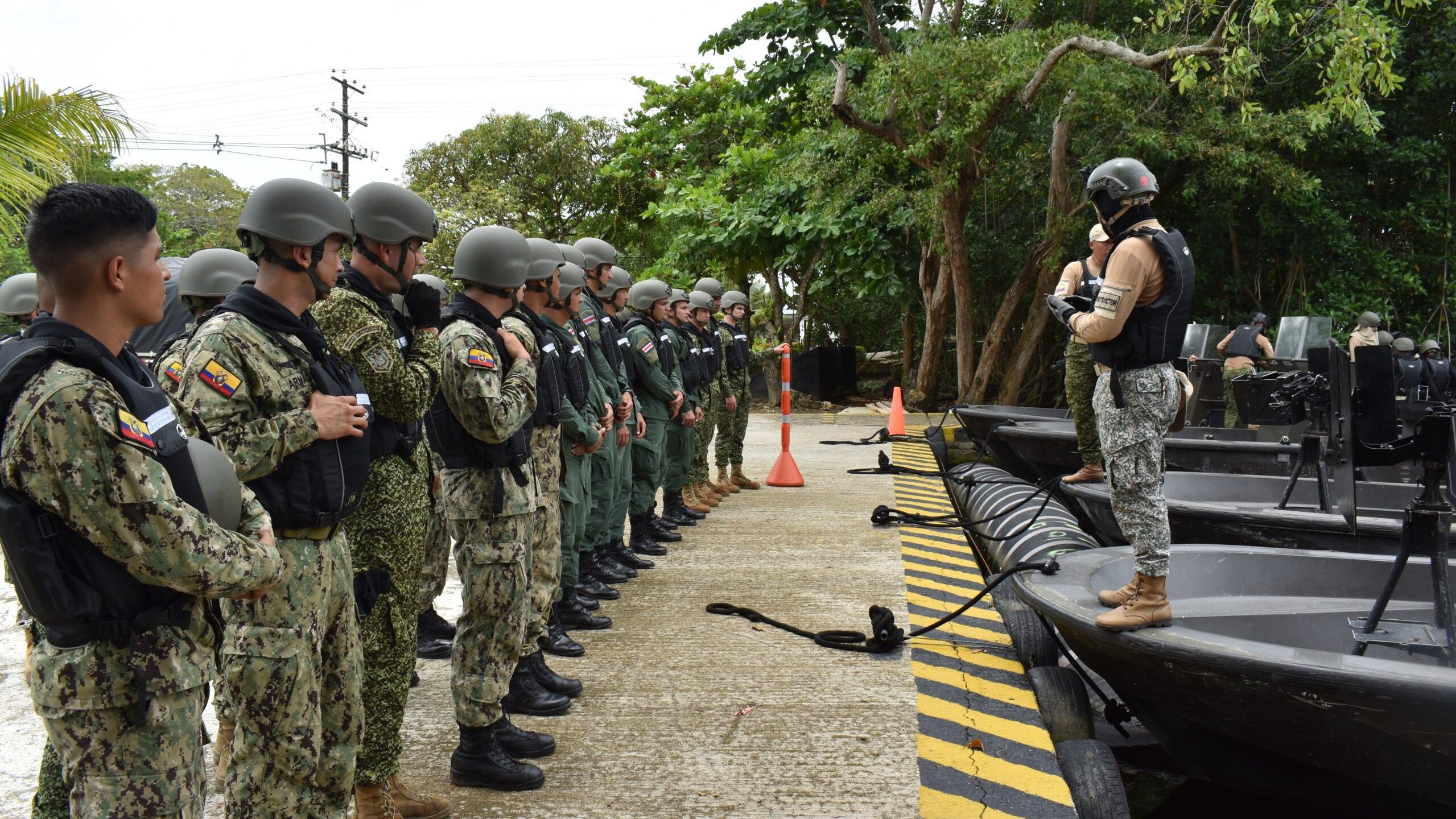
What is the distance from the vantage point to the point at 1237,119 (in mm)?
12898

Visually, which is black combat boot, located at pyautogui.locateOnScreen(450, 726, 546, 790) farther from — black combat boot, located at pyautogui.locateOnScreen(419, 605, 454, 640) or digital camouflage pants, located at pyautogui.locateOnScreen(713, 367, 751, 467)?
digital camouflage pants, located at pyautogui.locateOnScreen(713, 367, 751, 467)

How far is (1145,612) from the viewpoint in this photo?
3.77 metres

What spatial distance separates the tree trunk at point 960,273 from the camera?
586 inches

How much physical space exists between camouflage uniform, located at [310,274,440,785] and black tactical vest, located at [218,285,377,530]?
9.6 inches

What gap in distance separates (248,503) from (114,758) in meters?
0.56

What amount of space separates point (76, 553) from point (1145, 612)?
3.42m

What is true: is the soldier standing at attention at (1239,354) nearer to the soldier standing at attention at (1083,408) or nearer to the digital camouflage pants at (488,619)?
the soldier standing at attention at (1083,408)

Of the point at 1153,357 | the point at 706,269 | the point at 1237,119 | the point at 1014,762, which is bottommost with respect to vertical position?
the point at 1014,762

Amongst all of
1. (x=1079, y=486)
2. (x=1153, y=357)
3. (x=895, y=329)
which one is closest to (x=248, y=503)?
(x=1153, y=357)

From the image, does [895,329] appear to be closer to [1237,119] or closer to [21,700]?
[1237,119]

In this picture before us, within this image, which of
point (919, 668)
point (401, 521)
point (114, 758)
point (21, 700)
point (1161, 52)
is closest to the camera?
point (114, 758)

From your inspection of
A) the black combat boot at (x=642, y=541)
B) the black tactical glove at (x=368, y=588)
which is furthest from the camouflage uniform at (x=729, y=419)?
the black tactical glove at (x=368, y=588)

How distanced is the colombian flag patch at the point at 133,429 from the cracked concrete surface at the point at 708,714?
5.81ft

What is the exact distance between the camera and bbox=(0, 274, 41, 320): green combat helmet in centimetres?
537
